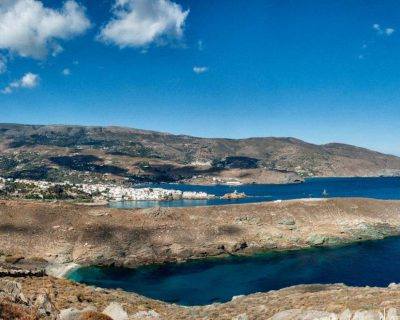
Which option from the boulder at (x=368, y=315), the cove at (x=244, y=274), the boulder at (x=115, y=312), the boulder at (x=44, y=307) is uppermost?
the boulder at (x=368, y=315)

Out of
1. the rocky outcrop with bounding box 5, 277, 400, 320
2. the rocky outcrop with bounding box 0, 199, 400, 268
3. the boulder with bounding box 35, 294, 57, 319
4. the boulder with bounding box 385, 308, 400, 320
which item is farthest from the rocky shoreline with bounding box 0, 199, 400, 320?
the boulder with bounding box 385, 308, 400, 320

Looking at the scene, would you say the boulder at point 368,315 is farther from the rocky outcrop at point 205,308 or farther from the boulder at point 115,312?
the boulder at point 115,312

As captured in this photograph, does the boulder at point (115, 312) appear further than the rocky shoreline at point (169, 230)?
No

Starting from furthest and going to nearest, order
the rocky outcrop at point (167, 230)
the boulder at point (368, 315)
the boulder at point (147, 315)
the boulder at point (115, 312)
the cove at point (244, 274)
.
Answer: the rocky outcrop at point (167, 230) → the cove at point (244, 274) → the boulder at point (147, 315) → the boulder at point (115, 312) → the boulder at point (368, 315)

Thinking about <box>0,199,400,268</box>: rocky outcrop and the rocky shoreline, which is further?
<box>0,199,400,268</box>: rocky outcrop

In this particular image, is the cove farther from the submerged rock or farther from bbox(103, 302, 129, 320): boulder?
bbox(103, 302, 129, 320): boulder

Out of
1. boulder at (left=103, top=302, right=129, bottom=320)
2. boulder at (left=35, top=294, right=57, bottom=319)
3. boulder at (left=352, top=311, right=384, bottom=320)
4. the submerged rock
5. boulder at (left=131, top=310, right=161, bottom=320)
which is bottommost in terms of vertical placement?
the submerged rock

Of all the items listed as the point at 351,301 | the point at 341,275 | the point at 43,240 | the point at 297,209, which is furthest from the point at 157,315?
the point at 297,209

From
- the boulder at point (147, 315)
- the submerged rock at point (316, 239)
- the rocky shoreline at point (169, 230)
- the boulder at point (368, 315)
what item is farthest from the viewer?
the submerged rock at point (316, 239)

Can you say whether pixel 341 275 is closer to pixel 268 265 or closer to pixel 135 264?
pixel 268 265

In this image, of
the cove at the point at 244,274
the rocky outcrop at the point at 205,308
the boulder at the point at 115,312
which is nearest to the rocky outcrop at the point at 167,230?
the cove at the point at 244,274
